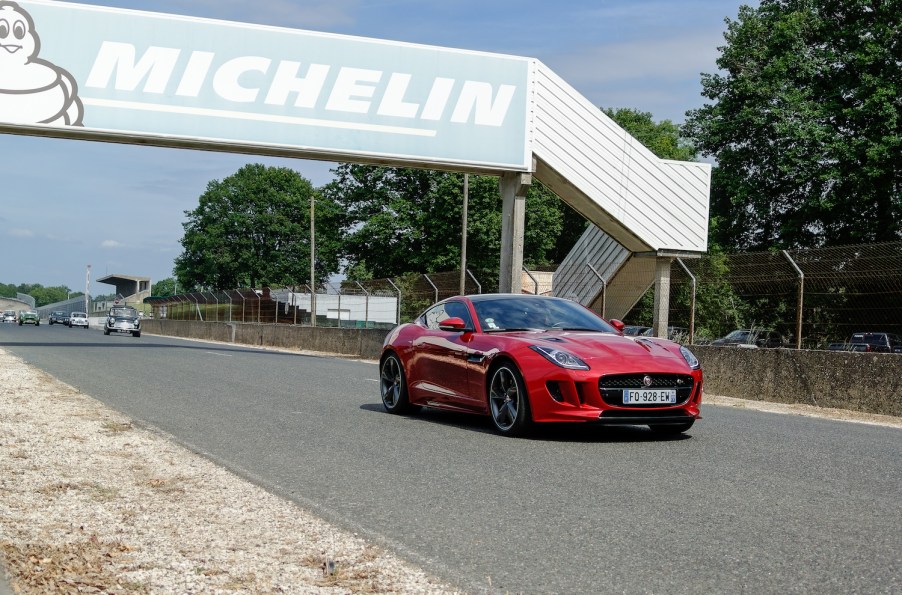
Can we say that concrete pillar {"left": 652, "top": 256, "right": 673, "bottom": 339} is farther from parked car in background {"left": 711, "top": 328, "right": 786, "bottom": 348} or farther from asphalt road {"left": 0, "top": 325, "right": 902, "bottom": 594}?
asphalt road {"left": 0, "top": 325, "right": 902, "bottom": 594}

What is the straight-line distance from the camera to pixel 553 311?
33.7 ft

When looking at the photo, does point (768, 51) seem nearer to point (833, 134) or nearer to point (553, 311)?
point (833, 134)

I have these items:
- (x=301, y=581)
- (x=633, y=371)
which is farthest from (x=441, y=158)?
(x=301, y=581)

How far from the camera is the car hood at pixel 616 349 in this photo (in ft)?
28.4

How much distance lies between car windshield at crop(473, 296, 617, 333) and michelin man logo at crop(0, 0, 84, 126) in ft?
49.8

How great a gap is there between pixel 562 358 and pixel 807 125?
30142 mm

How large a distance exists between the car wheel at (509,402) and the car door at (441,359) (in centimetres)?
48

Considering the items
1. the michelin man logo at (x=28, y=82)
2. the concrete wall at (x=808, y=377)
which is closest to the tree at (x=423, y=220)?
the michelin man logo at (x=28, y=82)

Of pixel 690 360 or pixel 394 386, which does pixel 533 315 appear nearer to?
pixel 690 360

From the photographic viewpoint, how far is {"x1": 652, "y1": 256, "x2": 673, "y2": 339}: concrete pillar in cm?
2445

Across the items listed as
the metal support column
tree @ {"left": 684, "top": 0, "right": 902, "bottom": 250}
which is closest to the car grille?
the metal support column

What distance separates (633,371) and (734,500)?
8.28ft

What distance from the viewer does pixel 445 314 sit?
10.8 m

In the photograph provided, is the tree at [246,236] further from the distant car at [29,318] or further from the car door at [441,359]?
the car door at [441,359]
